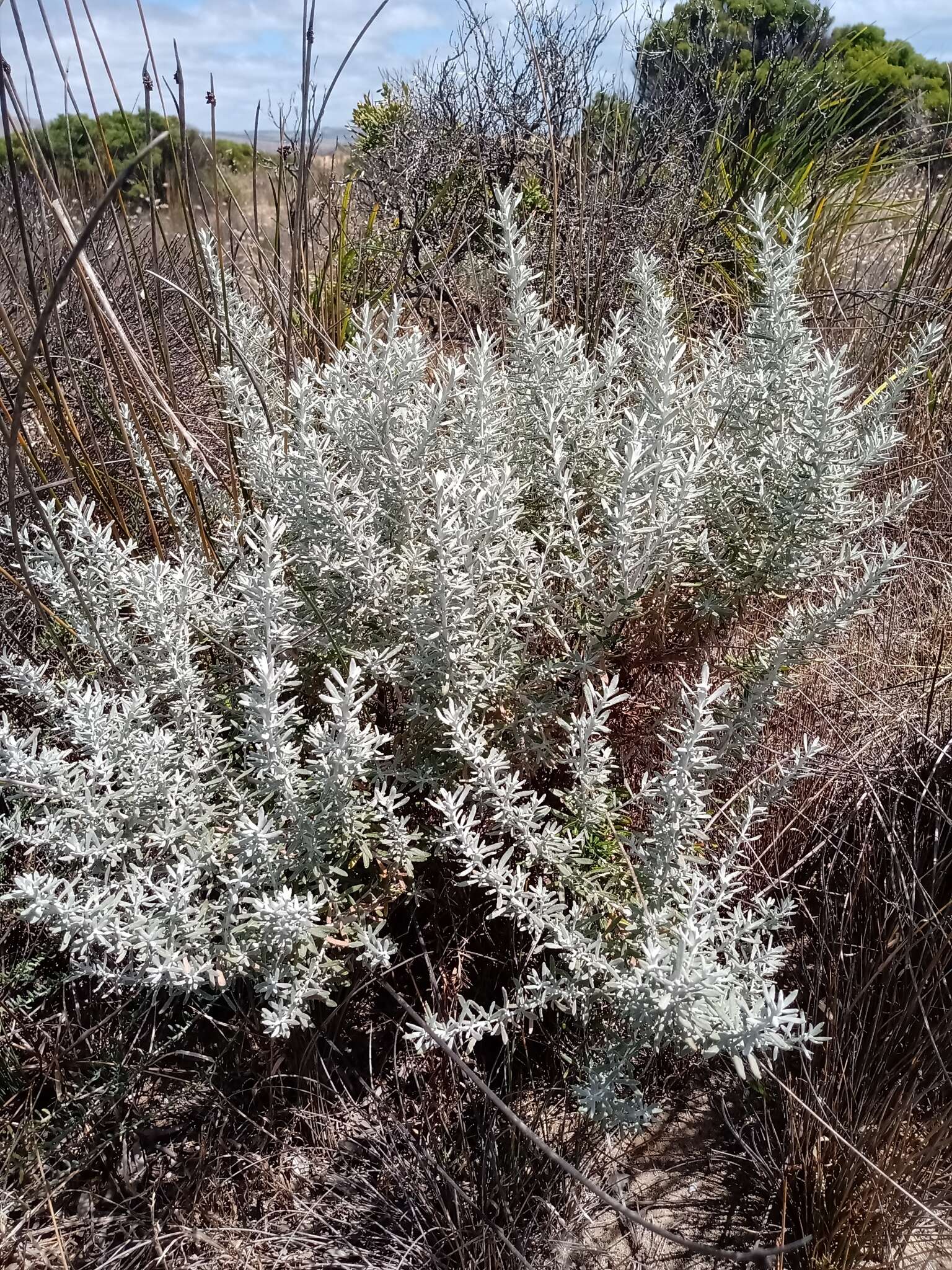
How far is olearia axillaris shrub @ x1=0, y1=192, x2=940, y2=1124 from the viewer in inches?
44.7

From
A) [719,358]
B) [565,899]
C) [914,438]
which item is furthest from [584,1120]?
[914,438]

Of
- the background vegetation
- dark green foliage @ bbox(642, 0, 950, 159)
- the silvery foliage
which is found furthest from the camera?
dark green foliage @ bbox(642, 0, 950, 159)

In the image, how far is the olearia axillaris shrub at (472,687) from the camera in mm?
1136

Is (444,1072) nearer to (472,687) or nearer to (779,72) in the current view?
(472,687)

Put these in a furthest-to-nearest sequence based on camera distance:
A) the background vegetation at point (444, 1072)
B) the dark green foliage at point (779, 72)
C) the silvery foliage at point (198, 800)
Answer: the dark green foliage at point (779, 72)
the background vegetation at point (444, 1072)
the silvery foliage at point (198, 800)

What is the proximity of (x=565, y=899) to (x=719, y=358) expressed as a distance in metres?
1.08

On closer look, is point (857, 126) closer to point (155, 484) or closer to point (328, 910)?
point (155, 484)

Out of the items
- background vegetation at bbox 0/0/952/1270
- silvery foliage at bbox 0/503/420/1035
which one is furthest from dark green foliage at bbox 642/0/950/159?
silvery foliage at bbox 0/503/420/1035

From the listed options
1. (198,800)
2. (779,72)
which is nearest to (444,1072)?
(198,800)

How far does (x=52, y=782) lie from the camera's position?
4.00 ft

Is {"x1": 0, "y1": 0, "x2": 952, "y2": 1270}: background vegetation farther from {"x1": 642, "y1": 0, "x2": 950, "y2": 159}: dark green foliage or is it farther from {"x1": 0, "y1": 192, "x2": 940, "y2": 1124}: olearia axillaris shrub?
{"x1": 642, "y1": 0, "x2": 950, "y2": 159}: dark green foliage

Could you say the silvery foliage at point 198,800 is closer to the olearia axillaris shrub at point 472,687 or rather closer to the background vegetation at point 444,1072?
the olearia axillaris shrub at point 472,687

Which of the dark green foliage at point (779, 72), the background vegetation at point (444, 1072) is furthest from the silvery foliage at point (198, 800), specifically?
the dark green foliage at point (779, 72)

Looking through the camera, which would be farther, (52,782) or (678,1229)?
(678,1229)
